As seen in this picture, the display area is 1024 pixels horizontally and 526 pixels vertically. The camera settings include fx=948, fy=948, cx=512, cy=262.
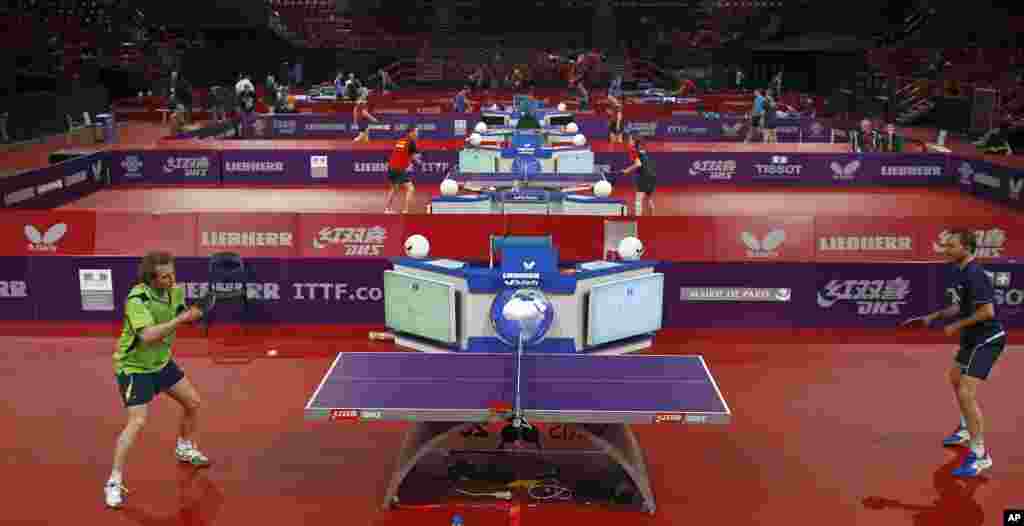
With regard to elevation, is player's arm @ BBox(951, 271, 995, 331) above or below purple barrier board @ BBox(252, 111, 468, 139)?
below

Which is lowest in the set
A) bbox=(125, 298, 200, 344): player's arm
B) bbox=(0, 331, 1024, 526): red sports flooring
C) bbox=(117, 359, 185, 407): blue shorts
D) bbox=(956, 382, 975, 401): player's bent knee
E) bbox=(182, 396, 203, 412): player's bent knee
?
bbox=(0, 331, 1024, 526): red sports flooring

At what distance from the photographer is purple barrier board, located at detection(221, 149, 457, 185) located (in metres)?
23.8

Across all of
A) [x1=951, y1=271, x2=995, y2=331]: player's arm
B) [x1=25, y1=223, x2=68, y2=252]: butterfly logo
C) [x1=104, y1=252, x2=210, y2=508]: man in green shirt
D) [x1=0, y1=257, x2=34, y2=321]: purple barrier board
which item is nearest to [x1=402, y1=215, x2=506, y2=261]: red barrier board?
[x1=25, y1=223, x2=68, y2=252]: butterfly logo

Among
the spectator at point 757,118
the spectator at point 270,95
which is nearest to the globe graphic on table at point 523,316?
the spectator at point 757,118

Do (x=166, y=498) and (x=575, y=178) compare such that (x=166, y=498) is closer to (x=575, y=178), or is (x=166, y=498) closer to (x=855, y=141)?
(x=575, y=178)

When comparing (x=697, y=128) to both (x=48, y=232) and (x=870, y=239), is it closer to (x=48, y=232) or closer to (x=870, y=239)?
(x=870, y=239)

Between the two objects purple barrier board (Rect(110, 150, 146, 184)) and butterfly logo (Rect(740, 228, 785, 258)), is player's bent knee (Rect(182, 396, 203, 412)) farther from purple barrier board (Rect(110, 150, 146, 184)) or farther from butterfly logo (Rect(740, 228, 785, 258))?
purple barrier board (Rect(110, 150, 146, 184))

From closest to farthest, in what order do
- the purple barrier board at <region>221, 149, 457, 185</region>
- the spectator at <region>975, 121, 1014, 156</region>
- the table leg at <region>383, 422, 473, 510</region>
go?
the table leg at <region>383, 422, 473, 510</region> < the purple barrier board at <region>221, 149, 457, 185</region> < the spectator at <region>975, 121, 1014, 156</region>

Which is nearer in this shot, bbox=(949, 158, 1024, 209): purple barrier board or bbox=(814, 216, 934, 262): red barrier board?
bbox=(814, 216, 934, 262): red barrier board

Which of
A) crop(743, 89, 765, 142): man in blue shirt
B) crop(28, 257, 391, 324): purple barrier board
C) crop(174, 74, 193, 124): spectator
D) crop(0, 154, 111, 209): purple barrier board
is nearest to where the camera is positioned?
crop(28, 257, 391, 324): purple barrier board

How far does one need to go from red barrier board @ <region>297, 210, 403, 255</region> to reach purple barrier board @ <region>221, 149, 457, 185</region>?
36.8ft

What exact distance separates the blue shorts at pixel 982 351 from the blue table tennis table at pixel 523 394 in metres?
2.26

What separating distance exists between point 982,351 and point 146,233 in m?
10.1

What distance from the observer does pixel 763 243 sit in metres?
12.5
